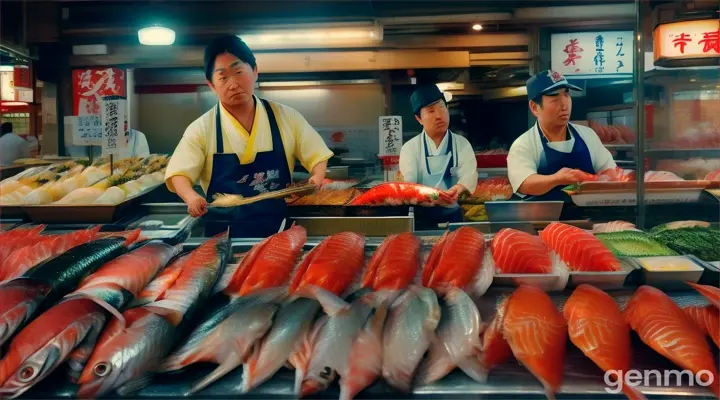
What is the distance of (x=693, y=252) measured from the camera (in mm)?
2029

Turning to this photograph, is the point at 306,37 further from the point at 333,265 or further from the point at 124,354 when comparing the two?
the point at 124,354

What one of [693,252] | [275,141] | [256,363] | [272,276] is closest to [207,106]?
[275,141]

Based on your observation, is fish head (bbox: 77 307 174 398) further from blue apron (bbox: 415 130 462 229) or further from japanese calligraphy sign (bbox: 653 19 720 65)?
japanese calligraphy sign (bbox: 653 19 720 65)

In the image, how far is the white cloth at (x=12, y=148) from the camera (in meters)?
2.57

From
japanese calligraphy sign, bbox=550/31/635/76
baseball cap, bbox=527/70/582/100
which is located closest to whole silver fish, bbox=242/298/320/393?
baseball cap, bbox=527/70/582/100

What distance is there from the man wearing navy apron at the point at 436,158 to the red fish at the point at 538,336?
1.09m

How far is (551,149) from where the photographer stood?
262cm

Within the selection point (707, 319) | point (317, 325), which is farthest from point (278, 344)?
point (707, 319)

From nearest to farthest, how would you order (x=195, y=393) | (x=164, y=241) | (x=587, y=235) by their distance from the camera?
1. (x=195, y=393)
2. (x=587, y=235)
3. (x=164, y=241)

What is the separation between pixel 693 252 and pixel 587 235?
0.38 meters

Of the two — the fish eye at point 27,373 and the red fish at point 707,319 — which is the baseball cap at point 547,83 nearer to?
the red fish at point 707,319

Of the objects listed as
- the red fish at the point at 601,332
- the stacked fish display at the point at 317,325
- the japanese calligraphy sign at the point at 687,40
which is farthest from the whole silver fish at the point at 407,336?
the japanese calligraphy sign at the point at 687,40

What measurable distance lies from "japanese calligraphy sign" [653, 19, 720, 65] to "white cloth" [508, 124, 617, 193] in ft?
1.45

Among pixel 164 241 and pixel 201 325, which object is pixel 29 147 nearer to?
pixel 164 241
